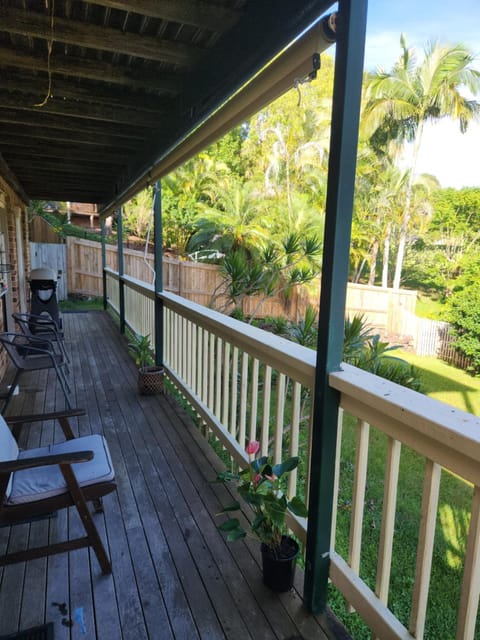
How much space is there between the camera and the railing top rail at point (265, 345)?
5.67 feet

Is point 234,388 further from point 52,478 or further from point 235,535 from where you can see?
point 52,478

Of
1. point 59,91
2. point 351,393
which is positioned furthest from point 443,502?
point 59,91

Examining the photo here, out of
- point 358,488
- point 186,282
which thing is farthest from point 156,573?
point 186,282

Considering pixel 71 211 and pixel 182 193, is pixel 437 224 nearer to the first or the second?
pixel 182 193

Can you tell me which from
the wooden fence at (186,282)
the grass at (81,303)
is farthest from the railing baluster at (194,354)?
the grass at (81,303)

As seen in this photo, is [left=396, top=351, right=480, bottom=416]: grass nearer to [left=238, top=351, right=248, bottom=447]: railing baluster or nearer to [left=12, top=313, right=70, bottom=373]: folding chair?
[left=238, top=351, right=248, bottom=447]: railing baluster

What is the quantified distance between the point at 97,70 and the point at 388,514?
8.99 ft

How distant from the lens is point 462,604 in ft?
3.50

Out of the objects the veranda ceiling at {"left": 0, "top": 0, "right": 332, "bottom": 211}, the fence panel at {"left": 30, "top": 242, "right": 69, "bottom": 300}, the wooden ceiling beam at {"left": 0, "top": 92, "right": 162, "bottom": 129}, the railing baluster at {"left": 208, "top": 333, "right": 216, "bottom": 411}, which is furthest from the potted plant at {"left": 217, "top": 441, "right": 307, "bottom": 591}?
the fence panel at {"left": 30, "top": 242, "right": 69, "bottom": 300}

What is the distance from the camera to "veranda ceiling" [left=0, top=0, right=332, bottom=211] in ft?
5.92

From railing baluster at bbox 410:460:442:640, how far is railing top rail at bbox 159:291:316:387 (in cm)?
57

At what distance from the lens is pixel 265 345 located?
6.73 feet

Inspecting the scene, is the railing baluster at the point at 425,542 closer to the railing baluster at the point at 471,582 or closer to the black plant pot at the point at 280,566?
the railing baluster at the point at 471,582

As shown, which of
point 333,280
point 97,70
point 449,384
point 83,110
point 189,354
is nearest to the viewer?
point 333,280
